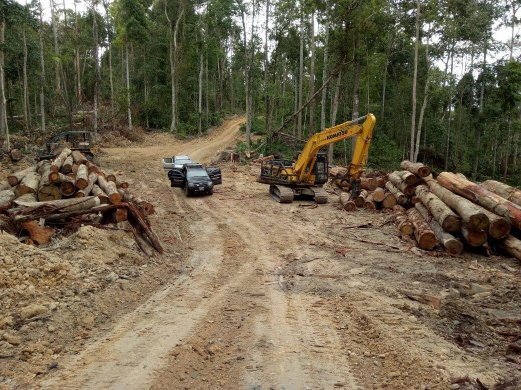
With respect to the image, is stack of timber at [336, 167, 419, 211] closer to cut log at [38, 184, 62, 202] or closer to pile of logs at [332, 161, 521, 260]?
pile of logs at [332, 161, 521, 260]

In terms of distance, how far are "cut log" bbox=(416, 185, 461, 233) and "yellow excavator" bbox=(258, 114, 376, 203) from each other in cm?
414

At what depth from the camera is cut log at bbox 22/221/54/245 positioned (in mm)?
10266

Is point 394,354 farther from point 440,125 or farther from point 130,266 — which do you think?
point 440,125

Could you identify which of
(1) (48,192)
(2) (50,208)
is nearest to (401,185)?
(2) (50,208)

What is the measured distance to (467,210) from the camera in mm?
11883

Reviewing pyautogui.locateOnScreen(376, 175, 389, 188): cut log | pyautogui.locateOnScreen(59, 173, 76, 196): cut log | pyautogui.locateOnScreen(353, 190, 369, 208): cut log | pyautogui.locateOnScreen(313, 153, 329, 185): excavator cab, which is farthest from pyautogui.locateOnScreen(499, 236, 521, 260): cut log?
pyautogui.locateOnScreen(59, 173, 76, 196): cut log

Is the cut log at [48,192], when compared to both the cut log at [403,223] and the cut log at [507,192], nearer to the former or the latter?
the cut log at [403,223]

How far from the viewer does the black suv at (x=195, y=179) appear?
67.8 feet

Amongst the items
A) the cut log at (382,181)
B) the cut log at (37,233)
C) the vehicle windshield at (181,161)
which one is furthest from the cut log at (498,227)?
the vehicle windshield at (181,161)

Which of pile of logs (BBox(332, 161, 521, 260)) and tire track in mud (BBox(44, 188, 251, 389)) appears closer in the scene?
tire track in mud (BBox(44, 188, 251, 389))

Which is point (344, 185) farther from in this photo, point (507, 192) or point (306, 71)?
point (306, 71)

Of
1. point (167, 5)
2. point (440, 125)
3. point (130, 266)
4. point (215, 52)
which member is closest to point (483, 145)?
point (440, 125)

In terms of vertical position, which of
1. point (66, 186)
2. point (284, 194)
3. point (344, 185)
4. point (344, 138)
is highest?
point (344, 138)

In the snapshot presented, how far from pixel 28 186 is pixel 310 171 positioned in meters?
11.2
